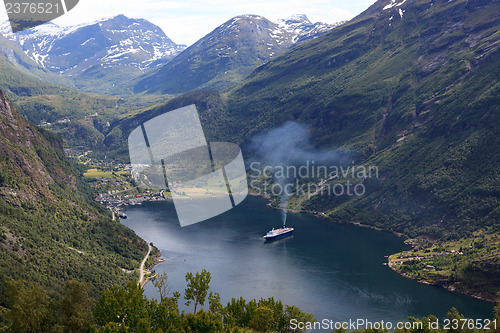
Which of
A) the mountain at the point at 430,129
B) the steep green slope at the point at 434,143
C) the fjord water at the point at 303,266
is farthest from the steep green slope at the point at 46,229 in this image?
the mountain at the point at 430,129

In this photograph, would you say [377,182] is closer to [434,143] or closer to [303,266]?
[434,143]

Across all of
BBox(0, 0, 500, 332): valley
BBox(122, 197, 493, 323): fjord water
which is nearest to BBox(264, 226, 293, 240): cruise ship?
BBox(122, 197, 493, 323): fjord water

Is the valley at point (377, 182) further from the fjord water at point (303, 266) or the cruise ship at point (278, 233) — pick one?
the cruise ship at point (278, 233)

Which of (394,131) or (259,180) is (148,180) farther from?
(394,131)

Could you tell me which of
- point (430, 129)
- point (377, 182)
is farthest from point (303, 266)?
point (430, 129)

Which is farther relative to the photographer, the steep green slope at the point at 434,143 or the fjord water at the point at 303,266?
the steep green slope at the point at 434,143

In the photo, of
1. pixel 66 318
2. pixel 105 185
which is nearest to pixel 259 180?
pixel 105 185
